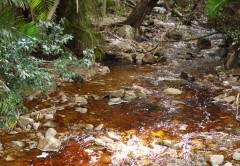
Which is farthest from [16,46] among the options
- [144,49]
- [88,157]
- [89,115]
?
[144,49]

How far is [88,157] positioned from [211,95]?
275 centimetres

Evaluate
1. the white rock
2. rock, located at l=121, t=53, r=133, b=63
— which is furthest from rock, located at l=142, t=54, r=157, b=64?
the white rock

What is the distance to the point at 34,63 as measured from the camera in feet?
10.9

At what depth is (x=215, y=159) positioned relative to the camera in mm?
3426

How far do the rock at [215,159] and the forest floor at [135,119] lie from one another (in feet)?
0.04

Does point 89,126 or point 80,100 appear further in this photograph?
point 80,100

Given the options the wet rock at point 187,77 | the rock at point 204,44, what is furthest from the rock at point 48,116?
the rock at point 204,44

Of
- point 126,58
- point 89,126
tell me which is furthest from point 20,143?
point 126,58

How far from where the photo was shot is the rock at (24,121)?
4.04 m

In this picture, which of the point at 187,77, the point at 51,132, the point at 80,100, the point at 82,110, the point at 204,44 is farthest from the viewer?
A: the point at 204,44

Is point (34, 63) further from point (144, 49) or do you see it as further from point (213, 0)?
point (144, 49)

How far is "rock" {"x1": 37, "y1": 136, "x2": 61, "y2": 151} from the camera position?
3605mm

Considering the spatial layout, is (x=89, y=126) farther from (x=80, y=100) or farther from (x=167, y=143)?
(x=167, y=143)

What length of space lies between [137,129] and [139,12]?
5.92 m
